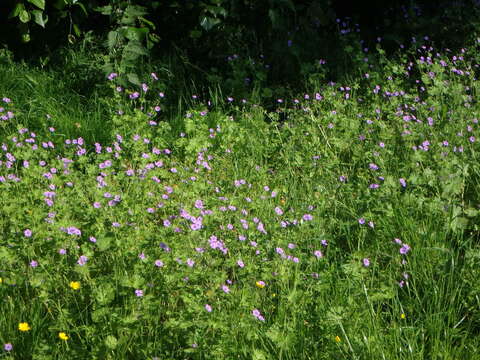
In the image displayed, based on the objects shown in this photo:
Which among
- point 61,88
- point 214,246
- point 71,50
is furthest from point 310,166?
point 71,50

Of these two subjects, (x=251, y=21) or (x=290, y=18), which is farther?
(x=290, y=18)

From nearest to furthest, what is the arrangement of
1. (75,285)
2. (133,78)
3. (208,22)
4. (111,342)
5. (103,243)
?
(111,342) < (75,285) < (103,243) < (133,78) < (208,22)

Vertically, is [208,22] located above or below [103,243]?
above

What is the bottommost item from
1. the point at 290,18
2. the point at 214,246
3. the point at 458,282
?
the point at 458,282

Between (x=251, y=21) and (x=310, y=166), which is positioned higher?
(x=251, y=21)

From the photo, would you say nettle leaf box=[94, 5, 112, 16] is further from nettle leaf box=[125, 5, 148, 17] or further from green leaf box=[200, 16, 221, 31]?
green leaf box=[200, 16, 221, 31]

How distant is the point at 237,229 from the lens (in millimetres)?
2613

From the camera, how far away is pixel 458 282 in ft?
7.99

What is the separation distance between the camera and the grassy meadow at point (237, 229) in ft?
6.89

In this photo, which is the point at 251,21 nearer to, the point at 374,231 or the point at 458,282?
the point at 374,231

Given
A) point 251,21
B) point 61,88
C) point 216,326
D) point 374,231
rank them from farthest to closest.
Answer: point 251,21 → point 61,88 → point 374,231 → point 216,326

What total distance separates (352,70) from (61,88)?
6.78 feet

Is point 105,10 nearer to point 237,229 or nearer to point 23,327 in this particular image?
point 237,229

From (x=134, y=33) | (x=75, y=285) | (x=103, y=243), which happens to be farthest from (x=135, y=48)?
(x=75, y=285)
